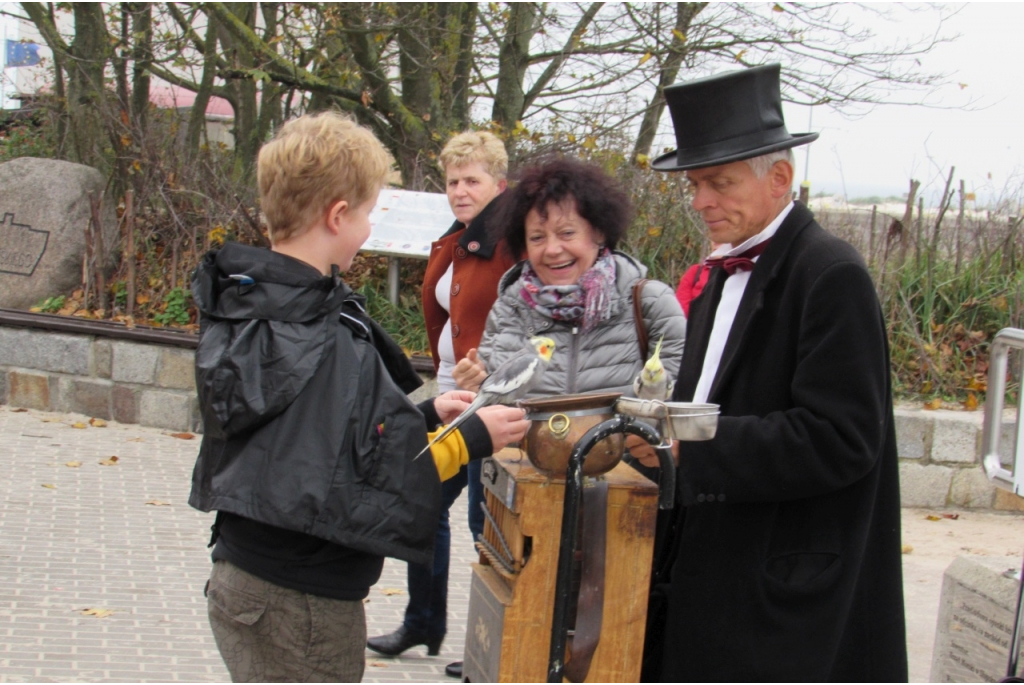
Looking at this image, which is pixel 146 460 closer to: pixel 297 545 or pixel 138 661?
pixel 138 661

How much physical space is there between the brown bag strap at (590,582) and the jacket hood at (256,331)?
63 centimetres

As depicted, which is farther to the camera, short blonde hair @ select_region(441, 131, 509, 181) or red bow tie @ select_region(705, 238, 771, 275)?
short blonde hair @ select_region(441, 131, 509, 181)

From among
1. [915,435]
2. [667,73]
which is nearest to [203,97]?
[667,73]

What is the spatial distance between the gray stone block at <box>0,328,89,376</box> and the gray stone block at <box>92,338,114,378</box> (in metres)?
0.06

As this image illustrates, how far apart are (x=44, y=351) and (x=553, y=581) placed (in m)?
7.22

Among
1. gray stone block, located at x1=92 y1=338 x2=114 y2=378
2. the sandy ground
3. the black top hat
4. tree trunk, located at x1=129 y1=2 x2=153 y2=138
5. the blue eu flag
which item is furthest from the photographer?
the blue eu flag

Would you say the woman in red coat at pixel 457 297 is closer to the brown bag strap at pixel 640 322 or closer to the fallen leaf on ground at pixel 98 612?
the brown bag strap at pixel 640 322

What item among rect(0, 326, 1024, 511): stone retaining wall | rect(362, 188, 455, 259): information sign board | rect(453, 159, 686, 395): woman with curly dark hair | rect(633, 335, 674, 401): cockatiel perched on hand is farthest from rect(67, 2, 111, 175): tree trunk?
rect(633, 335, 674, 401): cockatiel perched on hand

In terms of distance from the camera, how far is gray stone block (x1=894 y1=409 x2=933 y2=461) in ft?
22.9

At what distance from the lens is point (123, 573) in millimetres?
4957

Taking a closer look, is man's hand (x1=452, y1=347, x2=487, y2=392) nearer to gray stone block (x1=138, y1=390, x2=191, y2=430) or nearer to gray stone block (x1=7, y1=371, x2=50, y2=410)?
gray stone block (x1=138, y1=390, x2=191, y2=430)

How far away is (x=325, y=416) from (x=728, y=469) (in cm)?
81

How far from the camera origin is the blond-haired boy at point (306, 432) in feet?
6.57

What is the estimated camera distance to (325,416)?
2.03 m
